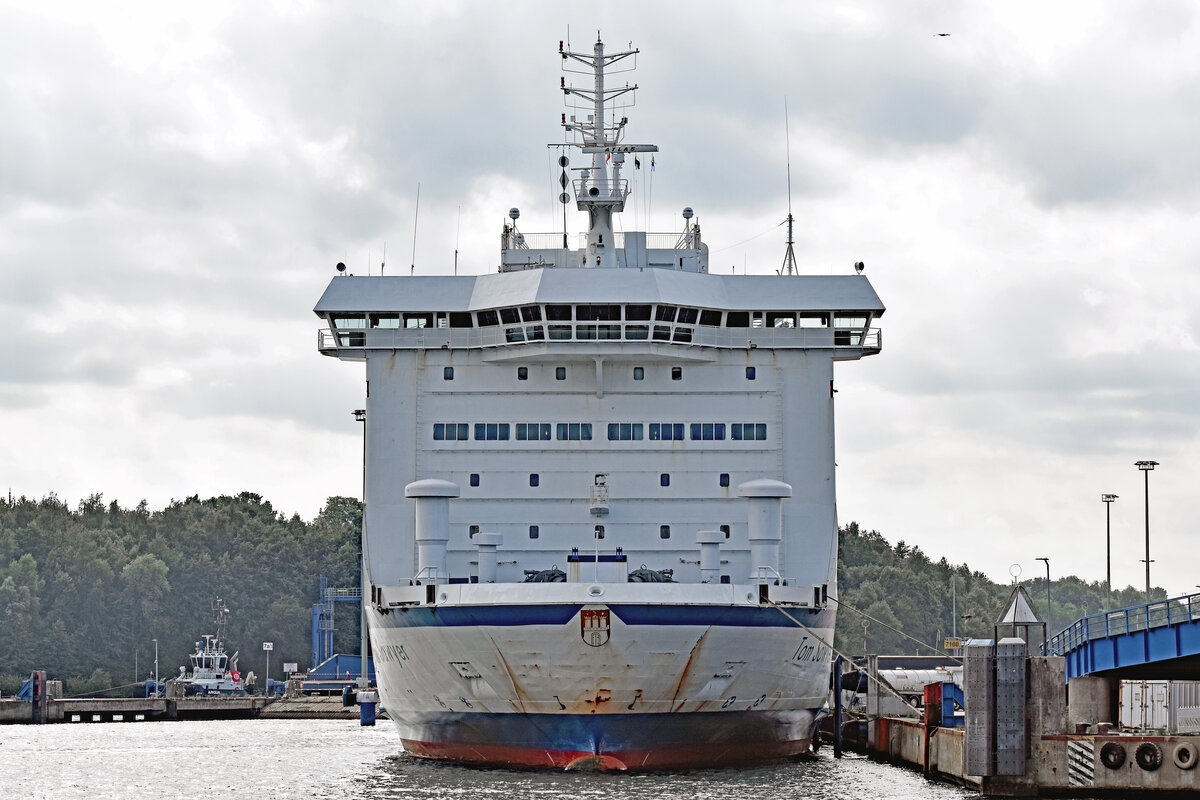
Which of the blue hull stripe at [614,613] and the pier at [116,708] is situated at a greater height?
the blue hull stripe at [614,613]

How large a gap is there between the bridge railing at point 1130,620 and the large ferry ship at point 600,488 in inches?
223

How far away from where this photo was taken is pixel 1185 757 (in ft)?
114

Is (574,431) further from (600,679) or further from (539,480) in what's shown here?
(600,679)

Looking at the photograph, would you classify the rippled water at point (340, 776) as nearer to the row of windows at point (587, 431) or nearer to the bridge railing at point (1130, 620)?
the bridge railing at point (1130, 620)

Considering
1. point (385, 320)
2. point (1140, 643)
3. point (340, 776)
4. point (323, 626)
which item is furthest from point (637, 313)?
point (323, 626)

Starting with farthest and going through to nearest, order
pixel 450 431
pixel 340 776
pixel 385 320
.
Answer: pixel 385 320, pixel 450 431, pixel 340 776

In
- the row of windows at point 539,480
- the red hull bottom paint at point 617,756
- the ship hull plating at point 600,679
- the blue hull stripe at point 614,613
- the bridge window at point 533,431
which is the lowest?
the red hull bottom paint at point 617,756

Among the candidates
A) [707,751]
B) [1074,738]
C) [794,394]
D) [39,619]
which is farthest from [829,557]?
[39,619]

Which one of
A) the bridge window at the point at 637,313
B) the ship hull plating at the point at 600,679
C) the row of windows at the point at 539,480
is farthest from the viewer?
the bridge window at the point at 637,313

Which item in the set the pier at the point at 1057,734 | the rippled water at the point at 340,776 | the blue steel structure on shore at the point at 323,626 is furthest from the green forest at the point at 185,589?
the pier at the point at 1057,734

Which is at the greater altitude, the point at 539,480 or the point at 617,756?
the point at 539,480

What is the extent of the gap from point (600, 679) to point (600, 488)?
6.79 metres

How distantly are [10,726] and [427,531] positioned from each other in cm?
3661

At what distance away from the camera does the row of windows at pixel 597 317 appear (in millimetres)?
43000
